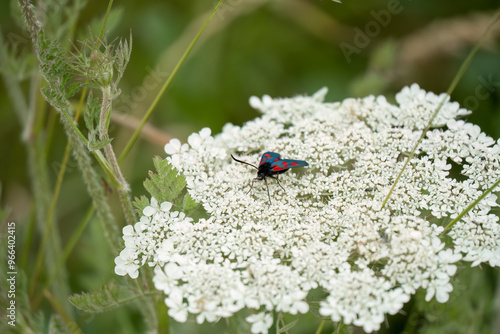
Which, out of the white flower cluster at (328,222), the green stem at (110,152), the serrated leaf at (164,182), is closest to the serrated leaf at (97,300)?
the white flower cluster at (328,222)

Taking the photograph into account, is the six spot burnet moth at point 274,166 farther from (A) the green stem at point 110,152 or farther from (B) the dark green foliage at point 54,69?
(B) the dark green foliage at point 54,69

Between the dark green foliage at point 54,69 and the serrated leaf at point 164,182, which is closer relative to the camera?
the dark green foliage at point 54,69

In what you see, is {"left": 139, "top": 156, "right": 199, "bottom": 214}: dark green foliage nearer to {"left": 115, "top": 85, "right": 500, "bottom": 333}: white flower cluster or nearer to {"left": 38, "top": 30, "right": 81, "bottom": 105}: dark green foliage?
{"left": 115, "top": 85, "right": 500, "bottom": 333}: white flower cluster

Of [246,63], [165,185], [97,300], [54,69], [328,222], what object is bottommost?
[97,300]

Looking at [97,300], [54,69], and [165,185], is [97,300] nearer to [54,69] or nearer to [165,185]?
[165,185]

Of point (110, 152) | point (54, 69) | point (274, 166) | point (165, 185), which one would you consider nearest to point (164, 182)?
point (165, 185)

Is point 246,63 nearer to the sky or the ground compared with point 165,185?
nearer to the sky
